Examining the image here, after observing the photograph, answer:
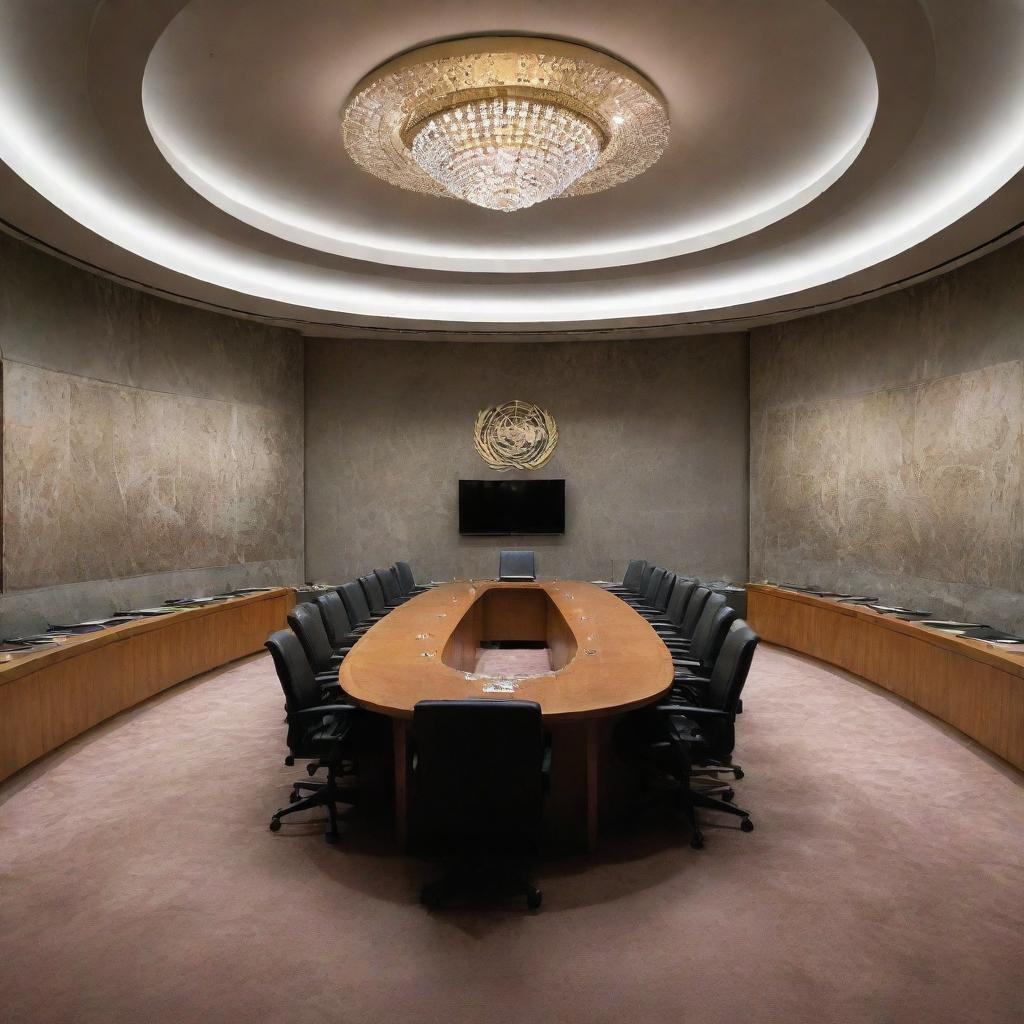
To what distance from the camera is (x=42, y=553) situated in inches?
223

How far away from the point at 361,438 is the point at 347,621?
13.9ft

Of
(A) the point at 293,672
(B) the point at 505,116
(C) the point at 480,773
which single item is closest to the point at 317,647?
(A) the point at 293,672

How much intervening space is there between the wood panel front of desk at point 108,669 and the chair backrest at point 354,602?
1.51 metres

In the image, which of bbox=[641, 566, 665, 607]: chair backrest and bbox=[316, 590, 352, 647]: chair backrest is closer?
bbox=[316, 590, 352, 647]: chair backrest

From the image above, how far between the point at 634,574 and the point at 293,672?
5.26 meters

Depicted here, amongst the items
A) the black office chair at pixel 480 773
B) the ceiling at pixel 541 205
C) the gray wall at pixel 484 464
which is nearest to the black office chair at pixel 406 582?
the gray wall at pixel 484 464

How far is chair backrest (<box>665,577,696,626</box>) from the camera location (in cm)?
586

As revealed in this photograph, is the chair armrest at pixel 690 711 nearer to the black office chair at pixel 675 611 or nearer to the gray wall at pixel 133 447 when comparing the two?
the black office chair at pixel 675 611

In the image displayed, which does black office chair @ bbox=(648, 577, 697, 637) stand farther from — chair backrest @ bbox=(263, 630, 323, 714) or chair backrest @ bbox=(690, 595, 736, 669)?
chair backrest @ bbox=(263, 630, 323, 714)

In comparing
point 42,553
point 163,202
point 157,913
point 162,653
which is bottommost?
point 157,913

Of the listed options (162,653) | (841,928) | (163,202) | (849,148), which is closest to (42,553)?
(162,653)

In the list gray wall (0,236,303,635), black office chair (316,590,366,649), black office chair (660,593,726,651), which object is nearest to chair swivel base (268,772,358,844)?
black office chair (316,590,366,649)

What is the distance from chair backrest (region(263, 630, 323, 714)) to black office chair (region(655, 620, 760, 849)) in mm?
1755

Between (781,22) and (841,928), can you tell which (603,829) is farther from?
(781,22)
